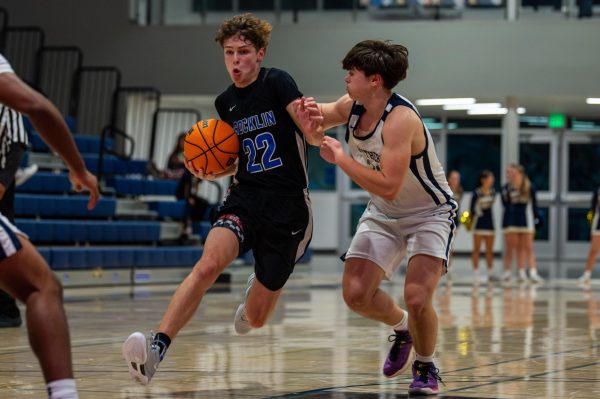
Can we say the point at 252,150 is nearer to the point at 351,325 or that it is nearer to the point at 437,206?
the point at 437,206

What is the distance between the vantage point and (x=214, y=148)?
5.84 metres

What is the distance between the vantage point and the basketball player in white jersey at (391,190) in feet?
17.5

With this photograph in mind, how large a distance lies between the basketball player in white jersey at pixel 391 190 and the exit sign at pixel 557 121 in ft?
73.2

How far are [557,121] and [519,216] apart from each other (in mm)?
8951

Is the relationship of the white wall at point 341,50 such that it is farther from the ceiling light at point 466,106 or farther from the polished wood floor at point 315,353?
the polished wood floor at point 315,353

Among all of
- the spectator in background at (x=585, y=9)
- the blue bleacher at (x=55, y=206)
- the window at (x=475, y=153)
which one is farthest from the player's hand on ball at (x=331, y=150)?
the window at (x=475, y=153)

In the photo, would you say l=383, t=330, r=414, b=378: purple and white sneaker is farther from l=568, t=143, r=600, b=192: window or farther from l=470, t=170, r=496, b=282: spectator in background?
l=568, t=143, r=600, b=192: window

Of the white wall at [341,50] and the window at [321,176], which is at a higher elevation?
the white wall at [341,50]

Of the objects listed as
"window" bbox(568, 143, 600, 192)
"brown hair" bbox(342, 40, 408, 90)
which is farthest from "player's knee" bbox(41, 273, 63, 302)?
"window" bbox(568, 143, 600, 192)

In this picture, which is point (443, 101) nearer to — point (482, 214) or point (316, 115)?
point (482, 214)

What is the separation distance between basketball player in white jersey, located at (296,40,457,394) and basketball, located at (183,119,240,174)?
48 cm

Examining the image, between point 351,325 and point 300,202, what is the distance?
3.82 meters

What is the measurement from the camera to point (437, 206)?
18.7ft

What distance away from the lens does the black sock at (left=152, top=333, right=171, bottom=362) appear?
204 inches
